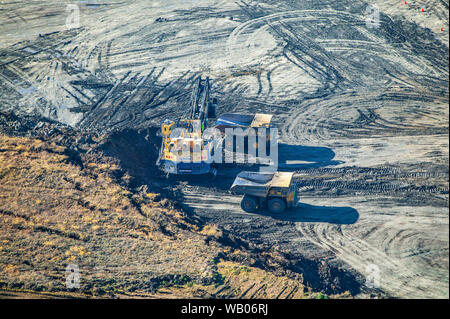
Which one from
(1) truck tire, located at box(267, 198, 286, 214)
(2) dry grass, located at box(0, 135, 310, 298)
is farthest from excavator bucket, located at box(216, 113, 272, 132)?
(2) dry grass, located at box(0, 135, 310, 298)

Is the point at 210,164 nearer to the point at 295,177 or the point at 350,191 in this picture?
the point at 295,177

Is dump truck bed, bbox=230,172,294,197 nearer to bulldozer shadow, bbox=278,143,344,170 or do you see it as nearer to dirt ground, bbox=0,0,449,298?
dirt ground, bbox=0,0,449,298

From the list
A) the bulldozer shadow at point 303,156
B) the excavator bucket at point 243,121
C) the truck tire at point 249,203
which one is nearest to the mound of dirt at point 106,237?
the truck tire at point 249,203

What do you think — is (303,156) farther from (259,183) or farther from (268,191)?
(268,191)

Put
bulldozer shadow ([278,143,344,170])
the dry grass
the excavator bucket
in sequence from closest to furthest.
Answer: the dry grass, bulldozer shadow ([278,143,344,170]), the excavator bucket

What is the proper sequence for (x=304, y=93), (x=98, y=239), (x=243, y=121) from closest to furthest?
1. (x=98, y=239)
2. (x=243, y=121)
3. (x=304, y=93)

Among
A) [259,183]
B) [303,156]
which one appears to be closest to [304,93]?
[303,156]

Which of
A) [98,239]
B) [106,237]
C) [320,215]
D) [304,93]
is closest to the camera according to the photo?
[98,239]
